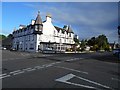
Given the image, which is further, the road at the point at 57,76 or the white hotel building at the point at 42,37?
the white hotel building at the point at 42,37

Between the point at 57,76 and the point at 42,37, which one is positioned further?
the point at 42,37

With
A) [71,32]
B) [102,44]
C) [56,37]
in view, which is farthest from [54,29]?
[102,44]

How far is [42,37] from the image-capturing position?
6388 cm

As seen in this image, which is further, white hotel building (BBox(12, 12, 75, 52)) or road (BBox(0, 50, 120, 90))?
white hotel building (BBox(12, 12, 75, 52))

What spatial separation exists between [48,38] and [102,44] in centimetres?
5976

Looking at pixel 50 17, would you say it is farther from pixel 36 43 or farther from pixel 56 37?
pixel 36 43

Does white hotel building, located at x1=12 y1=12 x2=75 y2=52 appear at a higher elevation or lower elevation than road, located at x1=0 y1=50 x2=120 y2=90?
higher

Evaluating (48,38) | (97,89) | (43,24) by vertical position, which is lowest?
(97,89)

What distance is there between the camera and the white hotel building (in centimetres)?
6272

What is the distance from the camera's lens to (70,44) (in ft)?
249

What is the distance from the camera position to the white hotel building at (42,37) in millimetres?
62719

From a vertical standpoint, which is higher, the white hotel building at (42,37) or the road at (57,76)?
the white hotel building at (42,37)

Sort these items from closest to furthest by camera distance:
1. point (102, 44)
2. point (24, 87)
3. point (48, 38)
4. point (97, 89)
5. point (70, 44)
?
1. point (24, 87)
2. point (97, 89)
3. point (48, 38)
4. point (70, 44)
5. point (102, 44)

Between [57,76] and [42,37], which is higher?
[42,37]
